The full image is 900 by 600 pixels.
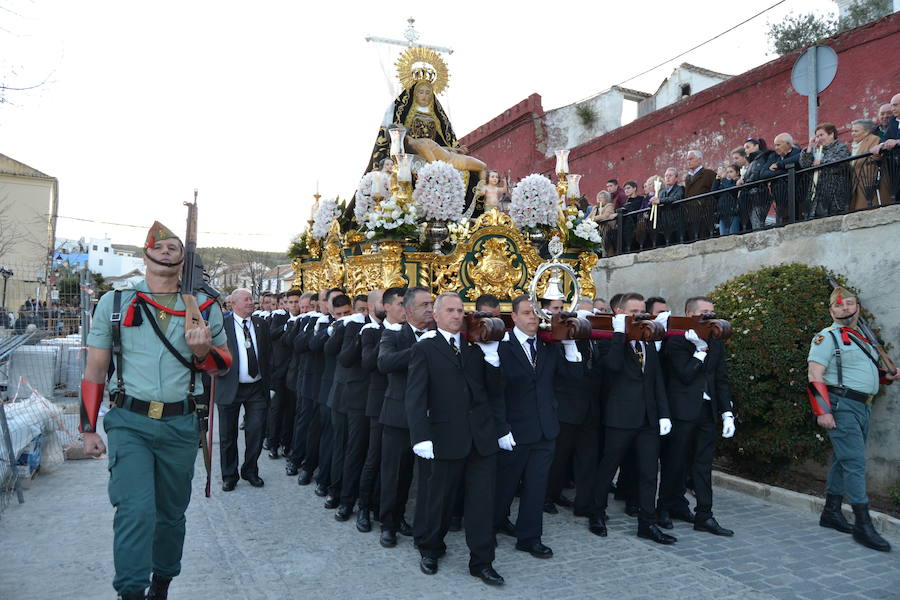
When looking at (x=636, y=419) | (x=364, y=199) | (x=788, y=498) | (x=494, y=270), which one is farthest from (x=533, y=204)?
(x=788, y=498)

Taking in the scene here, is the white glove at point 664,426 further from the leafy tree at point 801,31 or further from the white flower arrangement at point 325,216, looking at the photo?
the leafy tree at point 801,31

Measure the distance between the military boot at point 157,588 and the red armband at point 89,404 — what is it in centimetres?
89

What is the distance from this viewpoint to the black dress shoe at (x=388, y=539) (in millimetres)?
4746

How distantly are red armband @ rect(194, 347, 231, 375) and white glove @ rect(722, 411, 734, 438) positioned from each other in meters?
4.00

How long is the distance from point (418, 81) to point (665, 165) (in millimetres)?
8779

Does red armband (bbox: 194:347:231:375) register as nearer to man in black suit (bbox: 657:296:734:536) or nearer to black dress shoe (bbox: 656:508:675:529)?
man in black suit (bbox: 657:296:734:536)

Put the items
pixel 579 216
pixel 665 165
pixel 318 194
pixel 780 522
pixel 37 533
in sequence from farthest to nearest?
1. pixel 665 165
2. pixel 318 194
3. pixel 579 216
4. pixel 780 522
5. pixel 37 533

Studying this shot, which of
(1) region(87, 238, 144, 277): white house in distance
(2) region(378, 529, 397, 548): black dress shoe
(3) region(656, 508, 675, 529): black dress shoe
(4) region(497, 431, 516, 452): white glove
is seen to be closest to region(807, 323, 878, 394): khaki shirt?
(3) region(656, 508, 675, 529): black dress shoe

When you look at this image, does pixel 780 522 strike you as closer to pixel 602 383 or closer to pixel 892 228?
pixel 602 383

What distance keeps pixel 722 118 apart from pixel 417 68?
8124 mm

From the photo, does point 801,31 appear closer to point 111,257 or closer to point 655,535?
point 655,535

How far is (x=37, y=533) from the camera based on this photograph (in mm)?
4852

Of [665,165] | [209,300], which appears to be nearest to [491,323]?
[209,300]

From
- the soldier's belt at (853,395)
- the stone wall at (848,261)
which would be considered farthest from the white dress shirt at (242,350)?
the stone wall at (848,261)
